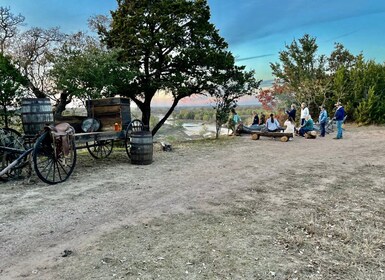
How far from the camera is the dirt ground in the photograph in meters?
3.01

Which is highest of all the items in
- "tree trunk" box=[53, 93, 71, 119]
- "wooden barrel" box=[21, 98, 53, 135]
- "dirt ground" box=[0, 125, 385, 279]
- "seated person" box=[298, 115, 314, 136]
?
"tree trunk" box=[53, 93, 71, 119]

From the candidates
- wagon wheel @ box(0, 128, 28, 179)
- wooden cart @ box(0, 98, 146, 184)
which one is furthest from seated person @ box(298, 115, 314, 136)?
wagon wheel @ box(0, 128, 28, 179)

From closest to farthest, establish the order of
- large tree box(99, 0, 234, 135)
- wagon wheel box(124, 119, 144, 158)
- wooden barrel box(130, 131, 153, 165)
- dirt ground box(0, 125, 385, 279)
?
1. dirt ground box(0, 125, 385, 279)
2. wooden barrel box(130, 131, 153, 165)
3. wagon wheel box(124, 119, 144, 158)
4. large tree box(99, 0, 234, 135)

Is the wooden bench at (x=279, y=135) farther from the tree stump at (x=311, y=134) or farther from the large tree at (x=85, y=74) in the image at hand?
the large tree at (x=85, y=74)

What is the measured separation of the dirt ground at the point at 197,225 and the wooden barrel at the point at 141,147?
95cm

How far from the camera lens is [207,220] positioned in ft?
13.9

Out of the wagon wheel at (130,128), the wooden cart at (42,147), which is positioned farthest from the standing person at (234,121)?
the wooden cart at (42,147)

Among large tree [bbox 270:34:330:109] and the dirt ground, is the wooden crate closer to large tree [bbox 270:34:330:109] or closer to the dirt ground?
the dirt ground

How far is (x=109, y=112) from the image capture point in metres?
9.02

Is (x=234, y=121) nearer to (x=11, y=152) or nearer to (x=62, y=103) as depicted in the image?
(x=62, y=103)

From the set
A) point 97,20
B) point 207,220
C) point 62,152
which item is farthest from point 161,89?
point 207,220

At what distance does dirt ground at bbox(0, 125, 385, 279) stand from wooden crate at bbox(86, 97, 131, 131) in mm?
1964

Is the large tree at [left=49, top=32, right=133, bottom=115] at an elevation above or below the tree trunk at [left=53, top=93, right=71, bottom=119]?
above

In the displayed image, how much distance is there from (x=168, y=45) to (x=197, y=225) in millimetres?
13376
